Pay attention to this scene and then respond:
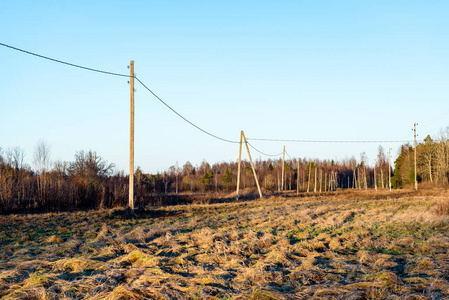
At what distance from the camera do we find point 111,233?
32.9 ft

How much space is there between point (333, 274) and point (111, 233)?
6768mm

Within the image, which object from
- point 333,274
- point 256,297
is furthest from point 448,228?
point 256,297

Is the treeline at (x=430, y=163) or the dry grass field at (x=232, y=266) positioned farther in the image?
the treeline at (x=430, y=163)

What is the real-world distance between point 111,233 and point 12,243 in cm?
246

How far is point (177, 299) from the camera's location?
14.5ft

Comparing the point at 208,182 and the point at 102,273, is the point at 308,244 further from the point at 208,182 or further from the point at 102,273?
the point at 208,182

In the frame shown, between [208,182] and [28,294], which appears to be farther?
[208,182]

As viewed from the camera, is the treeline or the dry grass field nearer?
the dry grass field

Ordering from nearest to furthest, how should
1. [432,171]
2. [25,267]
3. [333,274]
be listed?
[333,274] < [25,267] < [432,171]

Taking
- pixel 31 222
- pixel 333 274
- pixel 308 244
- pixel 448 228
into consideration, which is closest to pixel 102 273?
pixel 333 274

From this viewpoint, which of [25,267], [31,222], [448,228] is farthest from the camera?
[31,222]

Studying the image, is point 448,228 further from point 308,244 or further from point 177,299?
point 177,299

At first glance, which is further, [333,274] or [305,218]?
[305,218]

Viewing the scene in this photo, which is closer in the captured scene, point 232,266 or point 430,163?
point 232,266
